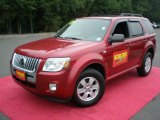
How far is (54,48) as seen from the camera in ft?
16.6

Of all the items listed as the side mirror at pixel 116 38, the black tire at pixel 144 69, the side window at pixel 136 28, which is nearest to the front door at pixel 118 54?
the side mirror at pixel 116 38

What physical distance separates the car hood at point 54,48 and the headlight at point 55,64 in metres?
0.09

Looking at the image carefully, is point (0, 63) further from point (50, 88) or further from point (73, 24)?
point (50, 88)

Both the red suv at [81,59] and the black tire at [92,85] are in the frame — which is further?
the black tire at [92,85]

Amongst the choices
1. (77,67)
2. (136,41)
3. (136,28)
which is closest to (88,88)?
(77,67)

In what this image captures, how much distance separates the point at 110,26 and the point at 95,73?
4.15ft

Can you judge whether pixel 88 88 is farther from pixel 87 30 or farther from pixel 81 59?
pixel 87 30

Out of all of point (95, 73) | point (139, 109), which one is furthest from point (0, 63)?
point (139, 109)

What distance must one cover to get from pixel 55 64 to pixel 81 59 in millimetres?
529

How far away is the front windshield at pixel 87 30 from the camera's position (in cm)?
577

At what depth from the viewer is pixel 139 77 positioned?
7.42 m

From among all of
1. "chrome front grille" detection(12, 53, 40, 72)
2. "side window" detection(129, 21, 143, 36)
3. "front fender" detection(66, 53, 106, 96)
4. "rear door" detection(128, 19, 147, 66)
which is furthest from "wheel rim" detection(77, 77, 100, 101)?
"side window" detection(129, 21, 143, 36)

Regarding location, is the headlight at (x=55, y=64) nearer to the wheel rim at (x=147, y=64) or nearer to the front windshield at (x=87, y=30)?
the front windshield at (x=87, y=30)

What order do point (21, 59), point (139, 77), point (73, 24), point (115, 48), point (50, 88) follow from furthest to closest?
point (139, 77)
point (73, 24)
point (115, 48)
point (21, 59)
point (50, 88)
